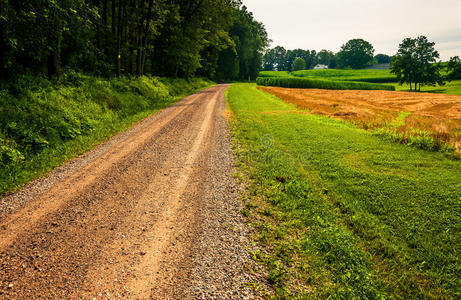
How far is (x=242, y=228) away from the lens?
4.81 m

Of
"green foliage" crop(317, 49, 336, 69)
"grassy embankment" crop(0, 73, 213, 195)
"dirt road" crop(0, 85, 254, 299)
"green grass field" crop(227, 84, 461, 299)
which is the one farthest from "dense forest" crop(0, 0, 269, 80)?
"green foliage" crop(317, 49, 336, 69)

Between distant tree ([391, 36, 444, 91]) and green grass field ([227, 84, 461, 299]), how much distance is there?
8371 centimetres

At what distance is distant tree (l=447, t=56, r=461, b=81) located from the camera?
74675 mm

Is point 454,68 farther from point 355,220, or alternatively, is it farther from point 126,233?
point 126,233

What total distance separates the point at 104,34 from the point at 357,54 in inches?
6481

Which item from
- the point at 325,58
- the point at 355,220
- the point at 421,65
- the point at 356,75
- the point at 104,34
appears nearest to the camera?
the point at 355,220

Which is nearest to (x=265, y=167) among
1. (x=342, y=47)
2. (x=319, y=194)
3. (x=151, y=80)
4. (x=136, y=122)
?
(x=319, y=194)

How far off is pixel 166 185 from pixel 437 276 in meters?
6.30

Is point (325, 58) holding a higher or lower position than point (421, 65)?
higher

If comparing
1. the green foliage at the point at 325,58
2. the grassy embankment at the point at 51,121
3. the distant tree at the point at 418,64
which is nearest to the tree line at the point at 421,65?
the distant tree at the point at 418,64

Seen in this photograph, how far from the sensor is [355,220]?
17.1 feet

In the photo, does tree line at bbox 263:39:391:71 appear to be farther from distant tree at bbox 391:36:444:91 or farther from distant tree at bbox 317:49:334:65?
distant tree at bbox 391:36:444:91

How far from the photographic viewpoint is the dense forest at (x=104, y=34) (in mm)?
11531

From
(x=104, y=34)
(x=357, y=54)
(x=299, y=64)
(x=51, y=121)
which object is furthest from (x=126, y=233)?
(x=299, y=64)
